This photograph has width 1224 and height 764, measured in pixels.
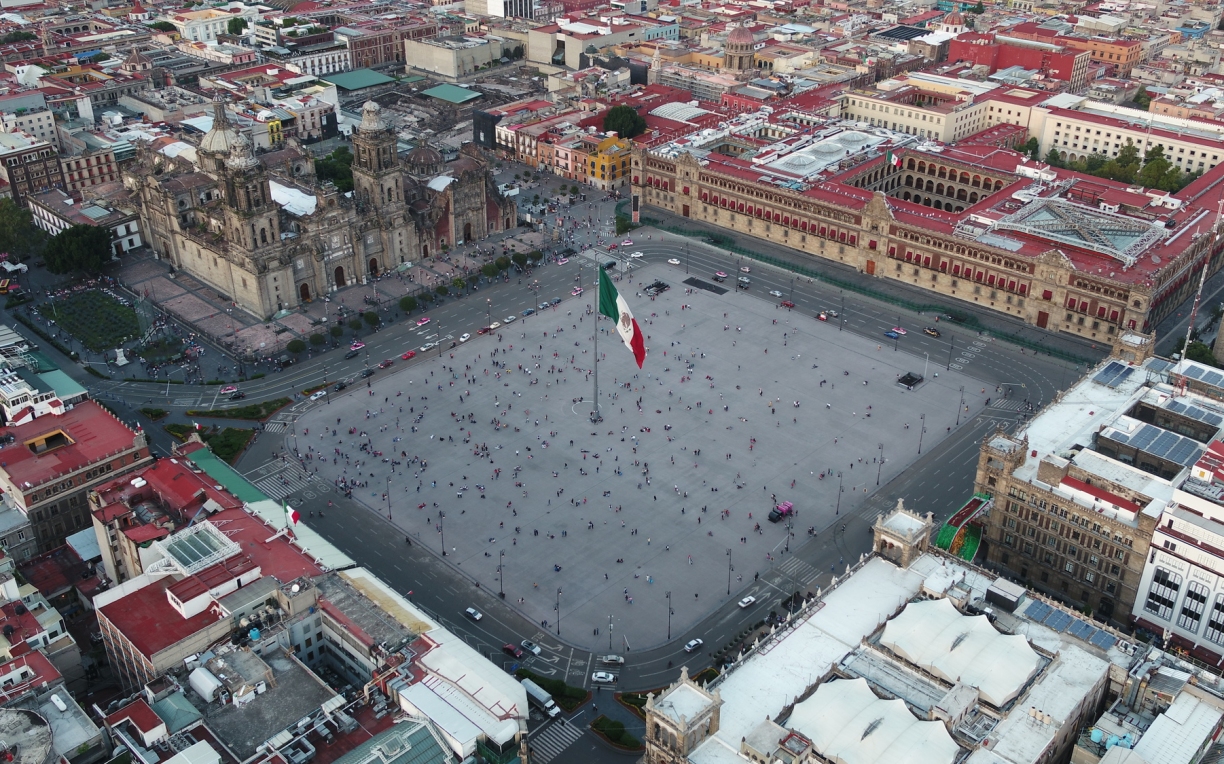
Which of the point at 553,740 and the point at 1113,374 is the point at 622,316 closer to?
the point at 553,740

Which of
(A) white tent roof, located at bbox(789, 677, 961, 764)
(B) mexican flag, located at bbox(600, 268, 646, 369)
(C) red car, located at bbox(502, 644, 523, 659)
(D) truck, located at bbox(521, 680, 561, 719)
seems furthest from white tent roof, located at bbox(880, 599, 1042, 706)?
(B) mexican flag, located at bbox(600, 268, 646, 369)

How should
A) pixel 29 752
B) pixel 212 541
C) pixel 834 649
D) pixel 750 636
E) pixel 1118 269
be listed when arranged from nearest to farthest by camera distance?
1. pixel 29 752
2. pixel 834 649
3. pixel 212 541
4. pixel 750 636
5. pixel 1118 269

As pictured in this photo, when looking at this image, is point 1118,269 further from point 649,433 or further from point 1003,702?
point 1003,702

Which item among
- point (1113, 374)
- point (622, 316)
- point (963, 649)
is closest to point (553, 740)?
point (963, 649)

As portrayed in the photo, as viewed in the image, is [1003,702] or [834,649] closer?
[1003,702]

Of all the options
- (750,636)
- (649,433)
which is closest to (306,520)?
(649,433)

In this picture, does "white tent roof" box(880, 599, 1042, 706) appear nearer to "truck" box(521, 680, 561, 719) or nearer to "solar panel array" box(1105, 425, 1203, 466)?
"truck" box(521, 680, 561, 719)

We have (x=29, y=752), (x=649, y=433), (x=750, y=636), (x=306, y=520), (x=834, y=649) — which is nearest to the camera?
(x=29, y=752)
